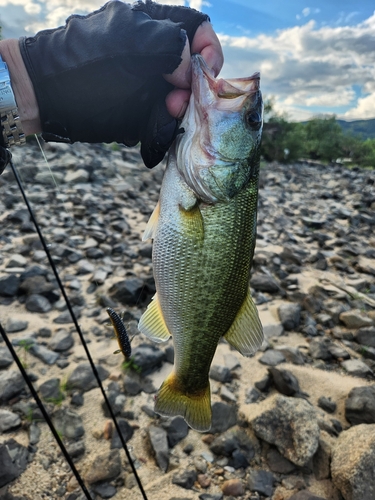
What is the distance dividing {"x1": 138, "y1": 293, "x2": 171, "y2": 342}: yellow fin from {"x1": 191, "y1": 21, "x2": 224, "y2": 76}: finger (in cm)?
145

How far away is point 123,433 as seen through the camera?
118 inches

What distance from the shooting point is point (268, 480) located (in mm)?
2785

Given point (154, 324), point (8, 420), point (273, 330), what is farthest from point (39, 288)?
point (273, 330)

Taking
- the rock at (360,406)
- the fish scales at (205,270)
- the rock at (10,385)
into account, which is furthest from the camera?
the rock at (360,406)

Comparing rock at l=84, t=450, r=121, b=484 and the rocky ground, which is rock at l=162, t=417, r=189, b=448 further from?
rock at l=84, t=450, r=121, b=484

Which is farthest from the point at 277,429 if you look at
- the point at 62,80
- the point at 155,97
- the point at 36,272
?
the point at 36,272

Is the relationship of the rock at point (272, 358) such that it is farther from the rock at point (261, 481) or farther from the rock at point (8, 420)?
the rock at point (8, 420)

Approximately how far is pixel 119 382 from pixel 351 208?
1075cm

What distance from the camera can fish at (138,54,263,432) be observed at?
2.13 m

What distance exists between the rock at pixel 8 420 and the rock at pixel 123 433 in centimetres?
73

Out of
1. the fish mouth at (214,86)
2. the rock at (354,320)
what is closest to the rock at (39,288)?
the fish mouth at (214,86)

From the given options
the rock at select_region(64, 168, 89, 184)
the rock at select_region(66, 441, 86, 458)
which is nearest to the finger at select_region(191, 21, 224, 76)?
the rock at select_region(66, 441, 86, 458)

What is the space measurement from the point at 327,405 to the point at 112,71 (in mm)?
3223

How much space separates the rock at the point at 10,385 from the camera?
3043 millimetres
